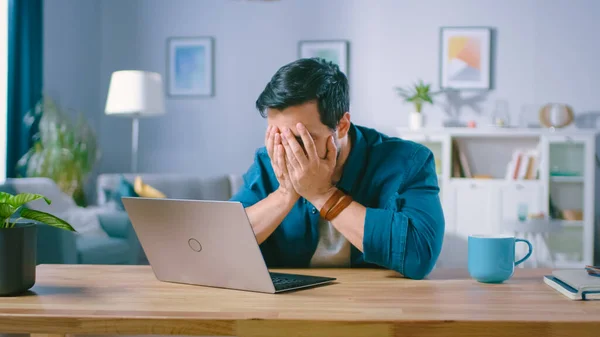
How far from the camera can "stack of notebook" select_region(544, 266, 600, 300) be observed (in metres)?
1.12

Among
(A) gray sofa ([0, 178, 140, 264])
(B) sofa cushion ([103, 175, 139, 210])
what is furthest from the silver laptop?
(B) sofa cushion ([103, 175, 139, 210])

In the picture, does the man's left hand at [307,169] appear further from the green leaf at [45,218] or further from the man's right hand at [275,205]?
the green leaf at [45,218]

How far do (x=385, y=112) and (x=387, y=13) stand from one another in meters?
0.84

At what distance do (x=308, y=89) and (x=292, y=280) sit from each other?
17.4 inches

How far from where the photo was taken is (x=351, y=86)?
5660mm

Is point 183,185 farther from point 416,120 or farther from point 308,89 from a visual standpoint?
Answer: point 308,89

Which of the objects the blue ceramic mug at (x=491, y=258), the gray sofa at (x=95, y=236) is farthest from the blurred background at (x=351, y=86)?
the blue ceramic mug at (x=491, y=258)

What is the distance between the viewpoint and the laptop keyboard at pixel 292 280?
1.21 m

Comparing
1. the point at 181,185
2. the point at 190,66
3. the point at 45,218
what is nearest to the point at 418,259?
the point at 45,218

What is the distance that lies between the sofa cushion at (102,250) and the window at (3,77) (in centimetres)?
119

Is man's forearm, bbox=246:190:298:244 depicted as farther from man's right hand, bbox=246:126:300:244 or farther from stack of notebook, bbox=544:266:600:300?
stack of notebook, bbox=544:266:600:300

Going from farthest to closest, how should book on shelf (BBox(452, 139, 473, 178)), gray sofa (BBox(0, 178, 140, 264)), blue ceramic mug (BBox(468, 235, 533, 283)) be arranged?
1. book on shelf (BBox(452, 139, 473, 178))
2. gray sofa (BBox(0, 178, 140, 264))
3. blue ceramic mug (BBox(468, 235, 533, 283))

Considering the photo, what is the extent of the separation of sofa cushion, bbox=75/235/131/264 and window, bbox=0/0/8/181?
1.19m

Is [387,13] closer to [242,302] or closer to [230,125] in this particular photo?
[230,125]
